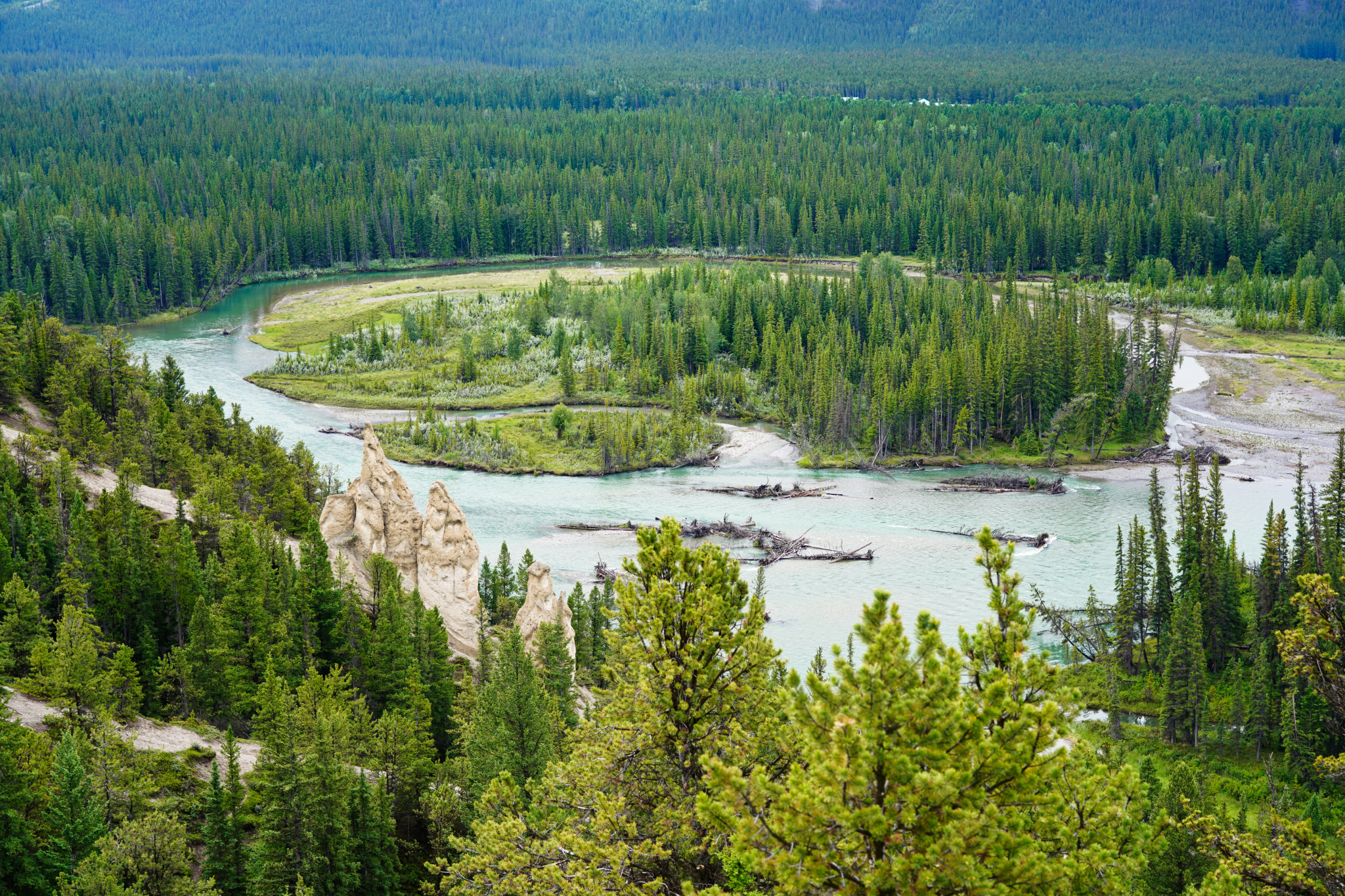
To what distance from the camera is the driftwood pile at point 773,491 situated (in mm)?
97500

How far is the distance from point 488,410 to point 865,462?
131 ft

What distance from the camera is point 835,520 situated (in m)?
91.2

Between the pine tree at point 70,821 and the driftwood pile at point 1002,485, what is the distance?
74198 mm

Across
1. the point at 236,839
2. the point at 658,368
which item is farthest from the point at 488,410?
the point at 236,839

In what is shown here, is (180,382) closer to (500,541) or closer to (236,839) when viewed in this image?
(500,541)

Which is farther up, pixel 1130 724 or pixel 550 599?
pixel 550 599

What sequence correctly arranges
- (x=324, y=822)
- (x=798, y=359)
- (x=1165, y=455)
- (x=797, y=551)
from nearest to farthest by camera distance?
(x=324, y=822)
(x=797, y=551)
(x=1165, y=455)
(x=798, y=359)

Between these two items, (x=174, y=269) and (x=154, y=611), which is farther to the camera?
(x=174, y=269)

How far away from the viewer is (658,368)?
134125 mm

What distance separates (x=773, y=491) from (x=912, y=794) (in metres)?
80.7

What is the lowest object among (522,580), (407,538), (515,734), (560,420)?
(522,580)

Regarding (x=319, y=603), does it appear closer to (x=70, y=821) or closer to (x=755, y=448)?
(x=70, y=821)

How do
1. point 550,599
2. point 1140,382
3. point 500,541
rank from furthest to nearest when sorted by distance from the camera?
1. point 1140,382
2. point 500,541
3. point 550,599

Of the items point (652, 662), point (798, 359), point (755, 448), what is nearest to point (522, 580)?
point (755, 448)
